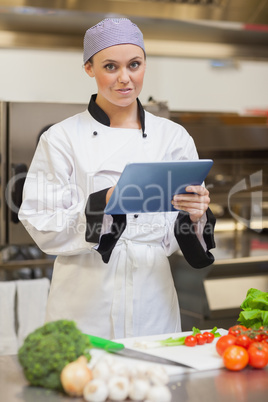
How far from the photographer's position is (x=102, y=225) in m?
1.78

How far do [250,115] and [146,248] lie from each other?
7.50 feet

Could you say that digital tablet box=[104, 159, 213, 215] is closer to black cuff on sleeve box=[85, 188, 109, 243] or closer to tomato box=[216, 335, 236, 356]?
black cuff on sleeve box=[85, 188, 109, 243]

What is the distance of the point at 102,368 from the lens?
49.2 inches

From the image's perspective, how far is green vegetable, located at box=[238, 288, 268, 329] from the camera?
1634 mm

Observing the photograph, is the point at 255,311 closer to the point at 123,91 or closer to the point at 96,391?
the point at 96,391

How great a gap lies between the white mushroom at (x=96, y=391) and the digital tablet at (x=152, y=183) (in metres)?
0.53

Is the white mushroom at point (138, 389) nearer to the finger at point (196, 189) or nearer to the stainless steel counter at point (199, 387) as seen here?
the stainless steel counter at point (199, 387)

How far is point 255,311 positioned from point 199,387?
37 centimetres

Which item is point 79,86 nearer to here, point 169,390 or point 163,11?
point 163,11

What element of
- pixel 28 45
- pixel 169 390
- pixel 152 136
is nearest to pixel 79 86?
pixel 28 45

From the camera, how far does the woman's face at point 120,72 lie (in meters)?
1.87

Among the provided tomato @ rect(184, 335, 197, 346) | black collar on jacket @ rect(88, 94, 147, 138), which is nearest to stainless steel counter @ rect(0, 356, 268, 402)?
tomato @ rect(184, 335, 197, 346)

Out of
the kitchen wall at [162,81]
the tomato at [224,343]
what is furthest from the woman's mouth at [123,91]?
the kitchen wall at [162,81]

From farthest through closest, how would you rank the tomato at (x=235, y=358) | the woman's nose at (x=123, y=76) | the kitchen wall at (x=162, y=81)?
the kitchen wall at (x=162, y=81) → the woman's nose at (x=123, y=76) → the tomato at (x=235, y=358)
